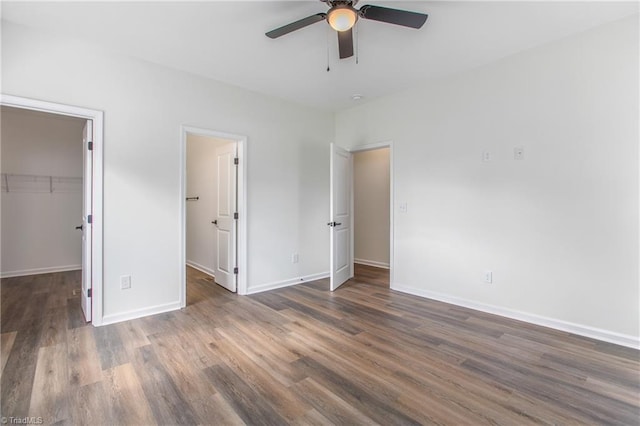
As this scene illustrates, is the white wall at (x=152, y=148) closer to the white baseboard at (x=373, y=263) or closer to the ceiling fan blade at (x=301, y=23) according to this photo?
the ceiling fan blade at (x=301, y=23)

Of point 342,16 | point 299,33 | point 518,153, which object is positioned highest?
point 299,33

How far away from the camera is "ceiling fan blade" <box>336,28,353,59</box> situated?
2225 millimetres

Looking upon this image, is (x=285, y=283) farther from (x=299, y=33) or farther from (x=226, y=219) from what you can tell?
(x=299, y=33)

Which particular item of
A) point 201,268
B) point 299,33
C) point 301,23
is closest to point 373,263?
point 201,268

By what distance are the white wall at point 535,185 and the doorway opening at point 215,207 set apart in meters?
2.18

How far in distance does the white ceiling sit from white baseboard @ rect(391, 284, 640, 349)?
2.62 meters

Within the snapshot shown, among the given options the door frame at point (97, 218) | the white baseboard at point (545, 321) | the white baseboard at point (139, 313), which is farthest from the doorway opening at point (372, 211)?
the door frame at point (97, 218)

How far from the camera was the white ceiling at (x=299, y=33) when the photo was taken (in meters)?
2.37

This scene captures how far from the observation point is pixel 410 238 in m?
4.05

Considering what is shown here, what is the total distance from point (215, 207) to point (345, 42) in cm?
321

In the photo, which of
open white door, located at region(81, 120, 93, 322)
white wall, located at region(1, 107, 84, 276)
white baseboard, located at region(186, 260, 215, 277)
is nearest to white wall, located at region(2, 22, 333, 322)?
open white door, located at region(81, 120, 93, 322)

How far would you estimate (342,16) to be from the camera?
2.00 meters

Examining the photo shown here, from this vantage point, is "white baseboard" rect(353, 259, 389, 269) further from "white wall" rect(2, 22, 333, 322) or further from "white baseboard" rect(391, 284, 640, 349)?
"white wall" rect(2, 22, 333, 322)

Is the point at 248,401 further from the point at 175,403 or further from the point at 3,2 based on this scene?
the point at 3,2
